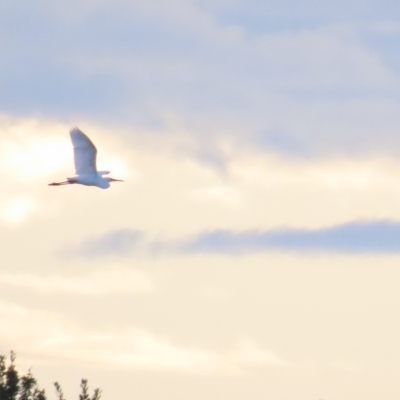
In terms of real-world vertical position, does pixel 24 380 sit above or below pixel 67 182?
below

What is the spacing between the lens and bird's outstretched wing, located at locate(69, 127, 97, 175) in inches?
2338

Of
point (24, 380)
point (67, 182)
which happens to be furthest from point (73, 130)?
point (24, 380)

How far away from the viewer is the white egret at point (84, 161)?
5941 cm

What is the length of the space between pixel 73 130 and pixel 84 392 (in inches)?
577

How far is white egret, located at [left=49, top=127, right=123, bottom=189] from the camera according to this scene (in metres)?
59.4

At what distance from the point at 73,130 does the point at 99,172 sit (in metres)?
3.35

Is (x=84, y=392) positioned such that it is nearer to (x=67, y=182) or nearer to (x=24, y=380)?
(x=24, y=380)

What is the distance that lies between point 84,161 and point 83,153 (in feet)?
1.54

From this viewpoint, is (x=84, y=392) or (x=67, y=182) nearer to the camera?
(x=84, y=392)

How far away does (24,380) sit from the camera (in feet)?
185

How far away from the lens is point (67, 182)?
198 feet

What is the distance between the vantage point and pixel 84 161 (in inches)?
2355

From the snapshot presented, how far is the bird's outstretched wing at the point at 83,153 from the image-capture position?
5938 cm

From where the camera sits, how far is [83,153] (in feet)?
196
